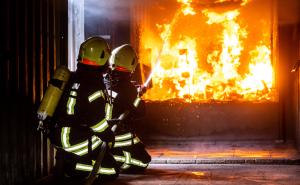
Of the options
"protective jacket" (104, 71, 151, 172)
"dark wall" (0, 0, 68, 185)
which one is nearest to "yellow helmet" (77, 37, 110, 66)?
"dark wall" (0, 0, 68, 185)

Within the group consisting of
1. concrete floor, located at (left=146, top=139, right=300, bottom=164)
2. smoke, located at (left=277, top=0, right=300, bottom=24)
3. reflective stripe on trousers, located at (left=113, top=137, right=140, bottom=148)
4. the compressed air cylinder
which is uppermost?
smoke, located at (left=277, top=0, right=300, bottom=24)

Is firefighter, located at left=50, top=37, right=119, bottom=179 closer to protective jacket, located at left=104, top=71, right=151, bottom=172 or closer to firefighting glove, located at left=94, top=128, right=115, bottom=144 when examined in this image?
firefighting glove, located at left=94, top=128, right=115, bottom=144

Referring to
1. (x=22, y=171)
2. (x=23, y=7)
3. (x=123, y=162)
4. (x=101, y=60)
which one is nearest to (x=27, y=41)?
(x=23, y=7)

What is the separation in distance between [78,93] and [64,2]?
9.12 feet

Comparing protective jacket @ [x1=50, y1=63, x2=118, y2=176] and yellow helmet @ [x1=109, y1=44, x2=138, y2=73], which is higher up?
yellow helmet @ [x1=109, y1=44, x2=138, y2=73]

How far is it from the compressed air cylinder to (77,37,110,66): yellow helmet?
0.39 m

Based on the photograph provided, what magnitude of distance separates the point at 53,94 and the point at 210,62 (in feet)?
27.1

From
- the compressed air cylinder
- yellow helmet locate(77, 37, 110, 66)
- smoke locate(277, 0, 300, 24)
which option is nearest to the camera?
the compressed air cylinder

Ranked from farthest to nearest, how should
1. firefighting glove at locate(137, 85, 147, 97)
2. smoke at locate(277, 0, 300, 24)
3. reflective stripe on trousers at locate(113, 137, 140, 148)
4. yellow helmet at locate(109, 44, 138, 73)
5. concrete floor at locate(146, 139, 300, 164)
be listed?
smoke at locate(277, 0, 300, 24) → concrete floor at locate(146, 139, 300, 164) → firefighting glove at locate(137, 85, 147, 97) → reflective stripe on trousers at locate(113, 137, 140, 148) → yellow helmet at locate(109, 44, 138, 73)

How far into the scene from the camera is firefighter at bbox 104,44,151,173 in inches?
330

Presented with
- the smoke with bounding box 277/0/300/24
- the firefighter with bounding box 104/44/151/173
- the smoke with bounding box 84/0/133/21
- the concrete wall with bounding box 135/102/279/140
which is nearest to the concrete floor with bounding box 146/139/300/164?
the concrete wall with bounding box 135/102/279/140

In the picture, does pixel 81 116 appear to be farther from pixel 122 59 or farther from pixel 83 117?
pixel 122 59

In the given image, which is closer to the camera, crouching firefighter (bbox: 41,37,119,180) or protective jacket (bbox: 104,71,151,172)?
crouching firefighter (bbox: 41,37,119,180)

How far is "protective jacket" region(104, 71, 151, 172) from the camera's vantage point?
8.45 m
